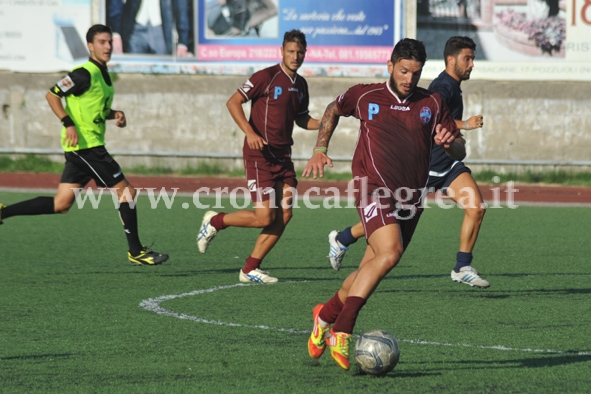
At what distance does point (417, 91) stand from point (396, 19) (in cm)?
1423

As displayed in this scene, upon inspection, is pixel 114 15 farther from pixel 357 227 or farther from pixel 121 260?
pixel 357 227

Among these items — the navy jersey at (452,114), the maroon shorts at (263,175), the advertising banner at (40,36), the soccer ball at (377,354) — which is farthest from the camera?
the advertising banner at (40,36)

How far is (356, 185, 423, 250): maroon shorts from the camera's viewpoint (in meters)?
6.20

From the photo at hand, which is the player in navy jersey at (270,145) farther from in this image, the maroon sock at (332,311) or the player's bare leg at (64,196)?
the maroon sock at (332,311)

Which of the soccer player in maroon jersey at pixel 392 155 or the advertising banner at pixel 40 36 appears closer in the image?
the soccer player in maroon jersey at pixel 392 155

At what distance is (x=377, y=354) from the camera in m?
5.70

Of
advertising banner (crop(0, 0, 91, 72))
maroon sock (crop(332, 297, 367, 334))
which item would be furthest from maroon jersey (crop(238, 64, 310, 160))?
advertising banner (crop(0, 0, 91, 72))

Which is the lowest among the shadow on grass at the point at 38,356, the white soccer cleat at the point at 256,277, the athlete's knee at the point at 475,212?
the white soccer cleat at the point at 256,277

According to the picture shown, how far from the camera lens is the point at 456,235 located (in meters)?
13.2

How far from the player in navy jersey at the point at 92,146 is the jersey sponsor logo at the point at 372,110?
3907mm

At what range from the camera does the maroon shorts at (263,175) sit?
9656 mm

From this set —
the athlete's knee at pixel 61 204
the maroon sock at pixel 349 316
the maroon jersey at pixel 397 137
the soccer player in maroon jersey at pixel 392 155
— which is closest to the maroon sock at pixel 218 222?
the athlete's knee at pixel 61 204

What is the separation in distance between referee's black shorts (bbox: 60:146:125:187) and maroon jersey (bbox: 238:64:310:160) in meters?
1.38

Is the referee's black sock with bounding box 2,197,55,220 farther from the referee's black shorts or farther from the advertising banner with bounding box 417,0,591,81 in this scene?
the advertising banner with bounding box 417,0,591,81
